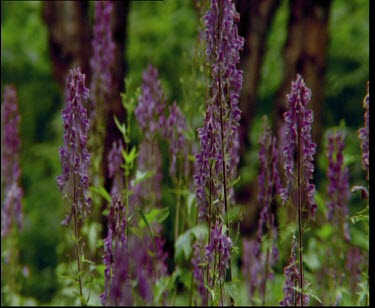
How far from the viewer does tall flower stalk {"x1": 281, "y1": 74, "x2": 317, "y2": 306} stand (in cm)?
268

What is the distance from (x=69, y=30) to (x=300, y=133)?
4235 mm

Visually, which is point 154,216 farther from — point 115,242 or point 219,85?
point 219,85

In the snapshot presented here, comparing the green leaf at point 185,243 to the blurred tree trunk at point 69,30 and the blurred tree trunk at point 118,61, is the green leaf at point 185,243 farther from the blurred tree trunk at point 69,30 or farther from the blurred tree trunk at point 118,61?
the blurred tree trunk at point 69,30

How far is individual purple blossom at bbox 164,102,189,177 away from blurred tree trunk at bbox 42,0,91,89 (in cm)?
271

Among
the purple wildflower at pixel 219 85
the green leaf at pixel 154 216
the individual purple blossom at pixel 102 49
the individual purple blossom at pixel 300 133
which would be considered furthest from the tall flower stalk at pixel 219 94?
the individual purple blossom at pixel 102 49

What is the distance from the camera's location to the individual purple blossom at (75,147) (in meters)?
2.71

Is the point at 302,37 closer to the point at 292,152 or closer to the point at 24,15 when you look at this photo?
the point at 292,152

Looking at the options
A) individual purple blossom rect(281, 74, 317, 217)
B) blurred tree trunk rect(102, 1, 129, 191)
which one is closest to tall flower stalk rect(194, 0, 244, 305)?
individual purple blossom rect(281, 74, 317, 217)

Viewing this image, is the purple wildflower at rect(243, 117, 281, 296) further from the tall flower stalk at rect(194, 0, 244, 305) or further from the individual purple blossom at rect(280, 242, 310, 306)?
the tall flower stalk at rect(194, 0, 244, 305)

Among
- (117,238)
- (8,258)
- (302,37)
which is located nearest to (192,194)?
(117,238)

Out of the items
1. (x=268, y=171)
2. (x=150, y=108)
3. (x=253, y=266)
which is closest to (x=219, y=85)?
(x=268, y=171)

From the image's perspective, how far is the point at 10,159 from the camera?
4.80 metres

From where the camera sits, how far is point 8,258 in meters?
4.76

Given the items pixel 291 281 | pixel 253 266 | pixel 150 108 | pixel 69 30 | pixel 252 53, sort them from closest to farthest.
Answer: pixel 291 281
pixel 150 108
pixel 253 266
pixel 69 30
pixel 252 53
